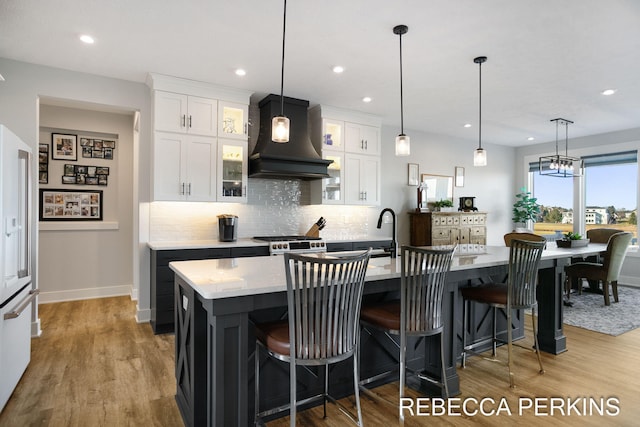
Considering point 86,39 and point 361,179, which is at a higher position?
point 86,39

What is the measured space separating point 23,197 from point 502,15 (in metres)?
3.79

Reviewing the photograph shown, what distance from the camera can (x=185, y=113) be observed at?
163 inches

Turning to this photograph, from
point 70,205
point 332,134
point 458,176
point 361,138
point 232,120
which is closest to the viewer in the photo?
point 232,120

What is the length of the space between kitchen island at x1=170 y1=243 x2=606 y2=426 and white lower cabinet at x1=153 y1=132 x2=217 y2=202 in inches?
73.9

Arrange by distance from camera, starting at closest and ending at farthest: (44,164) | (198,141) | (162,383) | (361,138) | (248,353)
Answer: (248,353)
(162,383)
(198,141)
(44,164)
(361,138)

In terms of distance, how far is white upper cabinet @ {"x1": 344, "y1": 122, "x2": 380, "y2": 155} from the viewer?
5324mm

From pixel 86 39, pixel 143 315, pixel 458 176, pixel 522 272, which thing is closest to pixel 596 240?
pixel 458 176

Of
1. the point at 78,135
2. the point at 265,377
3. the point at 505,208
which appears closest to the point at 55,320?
the point at 78,135

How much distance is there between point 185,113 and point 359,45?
212 cm

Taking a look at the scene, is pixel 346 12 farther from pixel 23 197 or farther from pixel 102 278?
pixel 102 278

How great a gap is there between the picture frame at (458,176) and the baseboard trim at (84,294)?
598 centimetres

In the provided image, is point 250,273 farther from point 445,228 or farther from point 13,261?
point 445,228

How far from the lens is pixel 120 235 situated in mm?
5375

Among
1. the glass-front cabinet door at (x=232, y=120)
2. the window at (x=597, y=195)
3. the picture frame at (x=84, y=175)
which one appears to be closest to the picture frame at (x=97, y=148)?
the picture frame at (x=84, y=175)
